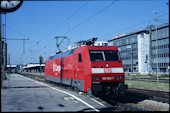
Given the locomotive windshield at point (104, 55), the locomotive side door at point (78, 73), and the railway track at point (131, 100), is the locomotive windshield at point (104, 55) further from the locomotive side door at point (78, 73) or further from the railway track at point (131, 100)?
the railway track at point (131, 100)

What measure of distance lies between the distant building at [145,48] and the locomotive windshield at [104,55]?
1825 inches

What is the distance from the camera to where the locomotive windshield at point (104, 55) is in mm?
15547

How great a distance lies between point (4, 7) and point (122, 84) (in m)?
8.41

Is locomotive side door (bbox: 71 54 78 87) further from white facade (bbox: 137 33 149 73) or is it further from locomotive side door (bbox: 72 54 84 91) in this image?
white facade (bbox: 137 33 149 73)

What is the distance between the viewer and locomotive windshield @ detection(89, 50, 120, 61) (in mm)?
15547

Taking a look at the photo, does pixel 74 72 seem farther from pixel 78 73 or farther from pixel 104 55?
pixel 104 55

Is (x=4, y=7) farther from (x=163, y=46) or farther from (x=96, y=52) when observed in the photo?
(x=163, y=46)

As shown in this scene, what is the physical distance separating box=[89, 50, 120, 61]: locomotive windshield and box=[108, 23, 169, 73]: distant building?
4636 centimetres

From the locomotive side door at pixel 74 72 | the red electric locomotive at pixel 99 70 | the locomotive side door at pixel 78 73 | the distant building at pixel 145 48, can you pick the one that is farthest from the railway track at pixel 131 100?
the distant building at pixel 145 48

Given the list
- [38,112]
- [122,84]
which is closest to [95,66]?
[122,84]

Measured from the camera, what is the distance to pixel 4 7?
12.8 m

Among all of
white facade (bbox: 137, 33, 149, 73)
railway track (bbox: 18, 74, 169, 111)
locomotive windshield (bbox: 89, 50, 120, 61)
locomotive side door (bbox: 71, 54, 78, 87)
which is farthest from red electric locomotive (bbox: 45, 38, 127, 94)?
white facade (bbox: 137, 33, 149, 73)

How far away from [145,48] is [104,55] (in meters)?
66.3

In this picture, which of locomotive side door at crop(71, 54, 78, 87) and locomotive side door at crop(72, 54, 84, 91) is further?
locomotive side door at crop(71, 54, 78, 87)
